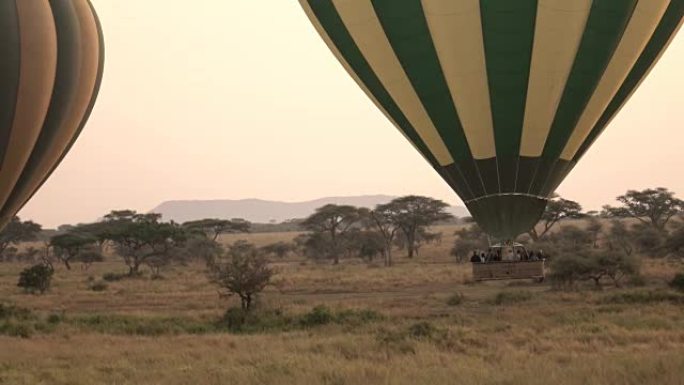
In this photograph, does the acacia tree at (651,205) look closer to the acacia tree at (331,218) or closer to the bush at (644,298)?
the acacia tree at (331,218)

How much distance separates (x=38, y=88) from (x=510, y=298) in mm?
16010

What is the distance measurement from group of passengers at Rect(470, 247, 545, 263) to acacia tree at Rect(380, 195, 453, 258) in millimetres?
49988

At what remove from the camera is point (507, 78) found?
1316cm

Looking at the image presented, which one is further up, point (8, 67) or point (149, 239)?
point (8, 67)

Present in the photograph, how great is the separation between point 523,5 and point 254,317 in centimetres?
1180

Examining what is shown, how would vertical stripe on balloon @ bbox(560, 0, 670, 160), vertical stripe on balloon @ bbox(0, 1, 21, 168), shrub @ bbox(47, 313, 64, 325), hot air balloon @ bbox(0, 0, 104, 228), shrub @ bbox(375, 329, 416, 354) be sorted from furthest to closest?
1. shrub @ bbox(47, 313, 64, 325)
2. hot air balloon @ bbox(0, 0, 104, 228)
3. vertical stripe on balloon @ bbox(0, 1, 21, 168)
4. shrub @ bbox(375, 329, 416, 354)
5. vertical stripe on balloon @ bbox(560, 0, 670, 160)

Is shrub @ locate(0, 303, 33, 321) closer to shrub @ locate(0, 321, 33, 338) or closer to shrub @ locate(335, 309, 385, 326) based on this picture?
shrub @ locate(0, 321, 33, 338)

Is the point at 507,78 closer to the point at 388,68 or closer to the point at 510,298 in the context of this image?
the point at 388,68

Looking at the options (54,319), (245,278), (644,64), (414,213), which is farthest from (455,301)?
(414,213)

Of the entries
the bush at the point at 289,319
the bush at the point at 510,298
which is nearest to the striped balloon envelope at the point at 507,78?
the bush at the point at 289,319

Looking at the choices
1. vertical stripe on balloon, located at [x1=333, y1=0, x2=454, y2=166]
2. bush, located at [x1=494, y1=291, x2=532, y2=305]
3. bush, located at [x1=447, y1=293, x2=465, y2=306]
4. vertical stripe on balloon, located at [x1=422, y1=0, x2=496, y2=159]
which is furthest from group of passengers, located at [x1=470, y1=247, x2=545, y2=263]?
bush, located at [x1=447, y1=293, x2=465, y2=306]

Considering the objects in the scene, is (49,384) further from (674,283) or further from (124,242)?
(124,242)

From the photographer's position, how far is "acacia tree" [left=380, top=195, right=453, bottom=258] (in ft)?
207

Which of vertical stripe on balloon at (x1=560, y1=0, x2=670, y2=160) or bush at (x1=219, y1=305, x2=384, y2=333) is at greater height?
vertical stripe on balloon at (x1=560, y1=0, x2=670, y2=160)
